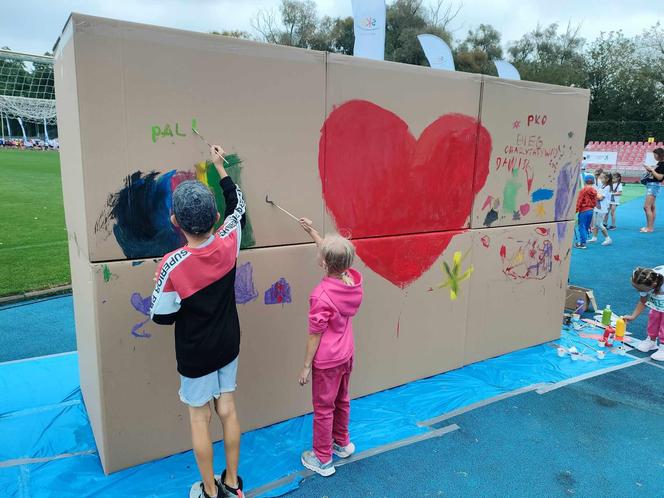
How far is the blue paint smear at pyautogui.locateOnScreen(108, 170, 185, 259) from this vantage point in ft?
9.52

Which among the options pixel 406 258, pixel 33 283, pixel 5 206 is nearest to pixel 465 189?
pixel 406 258

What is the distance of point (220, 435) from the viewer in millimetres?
3551

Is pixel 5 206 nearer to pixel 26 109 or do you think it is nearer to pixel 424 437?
pixel 26 109

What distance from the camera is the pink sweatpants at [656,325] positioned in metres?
5.37

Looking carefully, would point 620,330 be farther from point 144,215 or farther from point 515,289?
point 144,215

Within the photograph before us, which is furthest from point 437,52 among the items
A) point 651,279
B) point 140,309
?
point 140,309

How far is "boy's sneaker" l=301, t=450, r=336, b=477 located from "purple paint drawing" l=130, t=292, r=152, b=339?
4.59 ft

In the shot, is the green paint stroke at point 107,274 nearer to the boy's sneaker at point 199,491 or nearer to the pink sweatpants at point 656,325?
the boy's sneaker at point 199,491

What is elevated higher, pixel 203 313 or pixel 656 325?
pixel 203 313

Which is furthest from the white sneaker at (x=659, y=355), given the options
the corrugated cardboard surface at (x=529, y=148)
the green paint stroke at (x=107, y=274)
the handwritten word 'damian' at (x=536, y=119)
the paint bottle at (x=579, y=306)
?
the green paint stroke at (x=107, y=274)

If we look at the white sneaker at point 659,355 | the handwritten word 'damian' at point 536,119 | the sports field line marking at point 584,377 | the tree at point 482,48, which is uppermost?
the tree at point 482,48

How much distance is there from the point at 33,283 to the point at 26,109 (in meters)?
19.6

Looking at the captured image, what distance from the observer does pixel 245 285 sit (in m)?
3.44

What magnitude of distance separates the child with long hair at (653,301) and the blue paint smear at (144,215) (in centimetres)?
501
